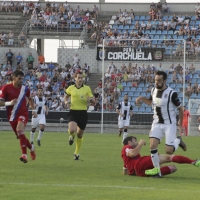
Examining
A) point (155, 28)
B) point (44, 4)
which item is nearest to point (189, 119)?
point (155, 28)

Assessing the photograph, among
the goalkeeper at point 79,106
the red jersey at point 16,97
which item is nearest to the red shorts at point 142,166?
the red jersey at point 16,97

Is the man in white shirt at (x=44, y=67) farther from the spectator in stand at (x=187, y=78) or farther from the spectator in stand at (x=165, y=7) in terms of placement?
the spectator in stand at (x=187, y=78)

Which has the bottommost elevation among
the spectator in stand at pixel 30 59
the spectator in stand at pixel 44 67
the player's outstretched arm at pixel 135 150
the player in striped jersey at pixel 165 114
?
the player's outstretched arm at pixel 135 150

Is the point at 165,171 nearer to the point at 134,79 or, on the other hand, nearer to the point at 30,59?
the point at 134,79

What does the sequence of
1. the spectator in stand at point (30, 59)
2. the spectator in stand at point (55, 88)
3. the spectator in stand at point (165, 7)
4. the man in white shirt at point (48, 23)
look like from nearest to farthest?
the spectator in stand at point (55, 88), the spectator in stand at point (30, 59), the spectator in stand at point (165, 7), the man in white shirt at point (48, 23)

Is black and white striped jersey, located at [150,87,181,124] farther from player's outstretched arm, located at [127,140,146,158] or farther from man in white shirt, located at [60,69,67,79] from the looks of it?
man in white shirt, located at [60,69,67,79]

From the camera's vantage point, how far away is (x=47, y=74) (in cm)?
4656

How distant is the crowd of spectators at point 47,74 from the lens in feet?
144

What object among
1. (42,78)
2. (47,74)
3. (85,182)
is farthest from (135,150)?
(47,74)

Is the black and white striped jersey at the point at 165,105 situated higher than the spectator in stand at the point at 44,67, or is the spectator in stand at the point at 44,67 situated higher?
the spectator in stand at the point at 44,67

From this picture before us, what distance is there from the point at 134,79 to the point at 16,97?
24.1m

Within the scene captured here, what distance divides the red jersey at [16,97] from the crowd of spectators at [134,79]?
23.3 meters

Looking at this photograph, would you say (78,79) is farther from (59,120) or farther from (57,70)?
(57,70)

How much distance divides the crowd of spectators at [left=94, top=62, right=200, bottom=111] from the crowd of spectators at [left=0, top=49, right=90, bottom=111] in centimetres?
314
